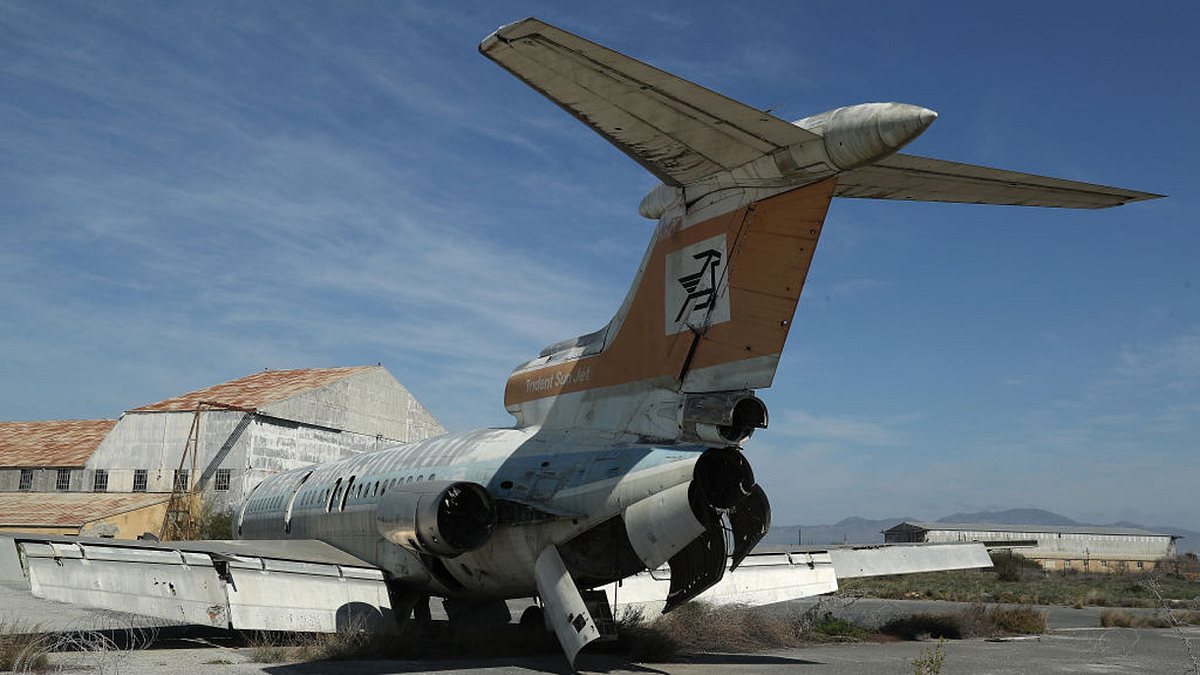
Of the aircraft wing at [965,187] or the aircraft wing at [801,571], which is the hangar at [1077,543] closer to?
the aircraft wing at [801,571]

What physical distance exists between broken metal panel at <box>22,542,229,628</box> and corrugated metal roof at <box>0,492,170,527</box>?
24.3 m

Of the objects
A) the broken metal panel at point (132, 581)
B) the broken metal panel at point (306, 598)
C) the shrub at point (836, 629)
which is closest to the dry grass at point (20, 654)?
the broken metal panel at point (132, 581)

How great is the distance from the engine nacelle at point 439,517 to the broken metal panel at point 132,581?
208 cm

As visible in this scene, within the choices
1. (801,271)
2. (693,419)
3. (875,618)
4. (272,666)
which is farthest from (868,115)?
(875,618)

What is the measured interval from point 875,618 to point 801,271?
39.7ft

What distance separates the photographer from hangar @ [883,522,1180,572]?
67188mm

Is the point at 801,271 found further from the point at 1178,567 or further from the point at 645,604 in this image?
the point at 1178,567

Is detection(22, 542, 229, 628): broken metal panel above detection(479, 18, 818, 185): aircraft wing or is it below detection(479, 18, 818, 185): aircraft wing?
below

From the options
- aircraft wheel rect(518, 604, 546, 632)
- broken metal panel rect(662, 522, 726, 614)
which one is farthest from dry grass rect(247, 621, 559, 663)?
broken metal panel rect(662, 522, 726, 614)

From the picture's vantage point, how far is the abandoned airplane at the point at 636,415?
8.39m

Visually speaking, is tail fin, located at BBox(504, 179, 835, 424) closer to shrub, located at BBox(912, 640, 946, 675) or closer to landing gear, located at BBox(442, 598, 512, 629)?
shrub, located at BBox(912, 640, 946, 675)

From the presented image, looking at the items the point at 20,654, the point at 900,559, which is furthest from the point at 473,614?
the point at 900,559

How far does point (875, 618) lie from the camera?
18.9 metres

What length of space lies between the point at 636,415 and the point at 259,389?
3116 centimetres
